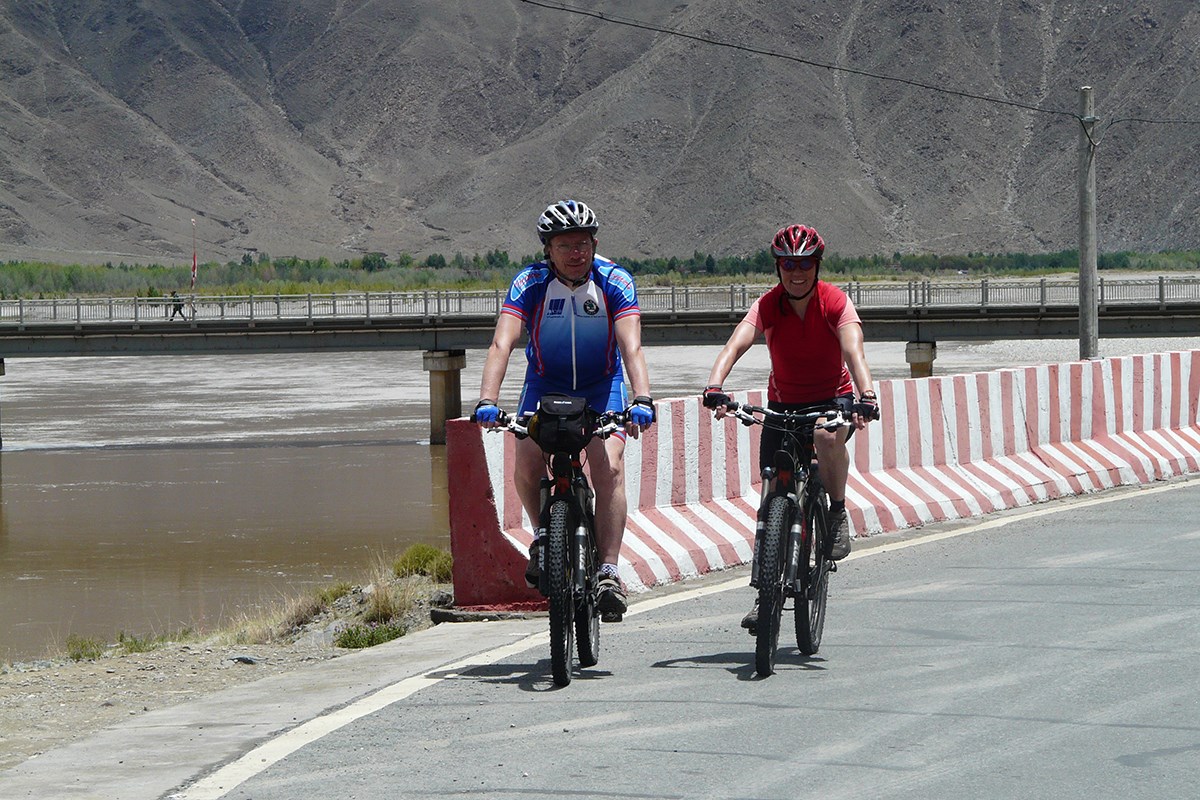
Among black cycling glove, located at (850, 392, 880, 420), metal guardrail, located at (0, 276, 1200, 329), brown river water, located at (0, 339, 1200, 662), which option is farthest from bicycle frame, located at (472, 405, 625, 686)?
metal guardrail, located at (0, 276, 1200, 329)

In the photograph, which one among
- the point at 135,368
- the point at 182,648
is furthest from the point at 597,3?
the point at 182,648

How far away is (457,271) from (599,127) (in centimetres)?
3880

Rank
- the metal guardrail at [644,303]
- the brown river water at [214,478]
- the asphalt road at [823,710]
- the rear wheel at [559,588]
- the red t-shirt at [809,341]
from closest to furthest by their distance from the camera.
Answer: the asphalt road at [823,710] → the rear wheel at [559,588] → the red t-shirt at [809,341] → the brown river water at [214,478] → the metal guardrail at [644,303]

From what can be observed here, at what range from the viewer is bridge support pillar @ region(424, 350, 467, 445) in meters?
50.6

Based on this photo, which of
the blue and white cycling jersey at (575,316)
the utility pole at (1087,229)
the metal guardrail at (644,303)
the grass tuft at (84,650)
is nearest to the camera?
the blue and white cycling jersey at (575,316)

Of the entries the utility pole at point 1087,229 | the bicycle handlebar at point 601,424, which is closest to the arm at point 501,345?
the bicycle handlebar at point 601,424

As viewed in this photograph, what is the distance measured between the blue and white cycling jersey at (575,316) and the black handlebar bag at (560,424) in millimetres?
449

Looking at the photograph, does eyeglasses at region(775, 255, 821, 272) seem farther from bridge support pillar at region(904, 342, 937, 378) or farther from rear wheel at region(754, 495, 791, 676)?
bridge support pillar at region(904, 342, 937, 378)

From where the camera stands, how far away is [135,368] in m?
78.2

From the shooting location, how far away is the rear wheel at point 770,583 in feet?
25.7

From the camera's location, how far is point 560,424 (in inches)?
305

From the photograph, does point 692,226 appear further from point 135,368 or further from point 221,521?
point 221,521

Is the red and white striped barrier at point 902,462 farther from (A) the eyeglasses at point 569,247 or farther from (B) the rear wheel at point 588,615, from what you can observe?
(A) the eyeglasses at point 569,247

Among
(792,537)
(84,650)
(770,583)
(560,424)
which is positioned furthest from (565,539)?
(84,650)
